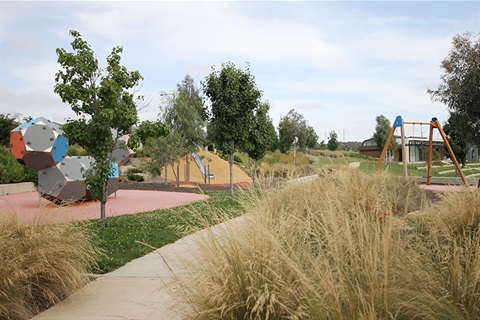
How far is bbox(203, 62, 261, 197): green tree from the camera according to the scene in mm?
18047

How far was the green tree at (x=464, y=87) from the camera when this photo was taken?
1661 centimetres

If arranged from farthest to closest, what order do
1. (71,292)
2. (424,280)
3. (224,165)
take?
(224,165), (71,292), (424,280)

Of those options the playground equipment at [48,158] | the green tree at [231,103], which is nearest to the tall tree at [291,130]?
the green tree at [231,103]

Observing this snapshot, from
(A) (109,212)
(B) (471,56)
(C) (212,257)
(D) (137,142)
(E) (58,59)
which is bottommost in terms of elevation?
(A) (109,212)

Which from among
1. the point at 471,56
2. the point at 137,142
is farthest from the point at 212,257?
the point at 471,56

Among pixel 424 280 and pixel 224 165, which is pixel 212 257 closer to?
pixel 424 280

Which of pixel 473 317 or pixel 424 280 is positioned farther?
pixel 424 280

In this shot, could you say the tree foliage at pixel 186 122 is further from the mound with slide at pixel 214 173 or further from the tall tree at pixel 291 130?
the tall tree at pixel 291 130

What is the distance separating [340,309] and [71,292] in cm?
350

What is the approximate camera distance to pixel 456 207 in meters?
5.49

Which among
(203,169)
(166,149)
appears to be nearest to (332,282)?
(166,149)

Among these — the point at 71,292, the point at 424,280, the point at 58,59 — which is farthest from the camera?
the point at 58,59

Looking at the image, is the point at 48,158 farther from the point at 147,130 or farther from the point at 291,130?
the point at 291,130

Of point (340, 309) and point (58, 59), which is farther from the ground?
point (58, 59)
